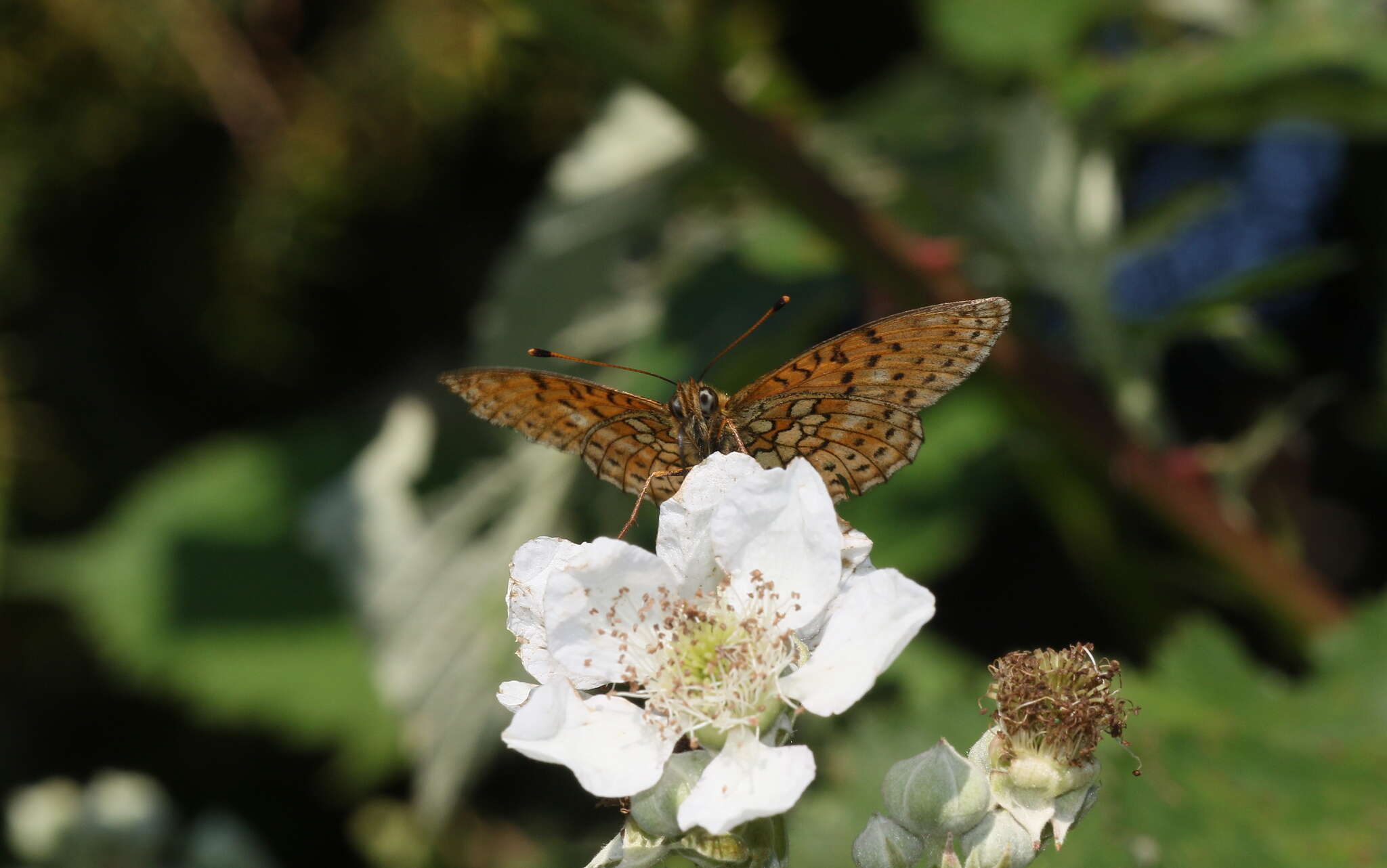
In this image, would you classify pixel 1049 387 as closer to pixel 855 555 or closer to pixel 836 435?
pixel 836 435

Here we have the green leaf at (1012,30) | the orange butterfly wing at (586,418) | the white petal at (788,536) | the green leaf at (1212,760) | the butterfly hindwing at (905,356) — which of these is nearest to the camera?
the white petal at (788,536)

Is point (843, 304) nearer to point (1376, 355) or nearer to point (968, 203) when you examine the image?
point (968, 203)

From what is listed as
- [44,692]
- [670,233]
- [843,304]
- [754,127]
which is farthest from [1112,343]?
[44,692]

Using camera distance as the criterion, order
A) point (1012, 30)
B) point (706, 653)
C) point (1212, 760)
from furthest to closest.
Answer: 1. point (1012, 30)
2. point (1212, 760)
3. point (706, 653)

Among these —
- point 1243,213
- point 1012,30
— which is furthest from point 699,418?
point 1243,213

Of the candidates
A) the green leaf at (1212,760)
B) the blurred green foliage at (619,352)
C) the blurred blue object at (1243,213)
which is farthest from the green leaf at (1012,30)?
the green leaf at (1212,760)

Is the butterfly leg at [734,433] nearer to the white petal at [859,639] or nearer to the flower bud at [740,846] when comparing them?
the white petal at [859,639]
